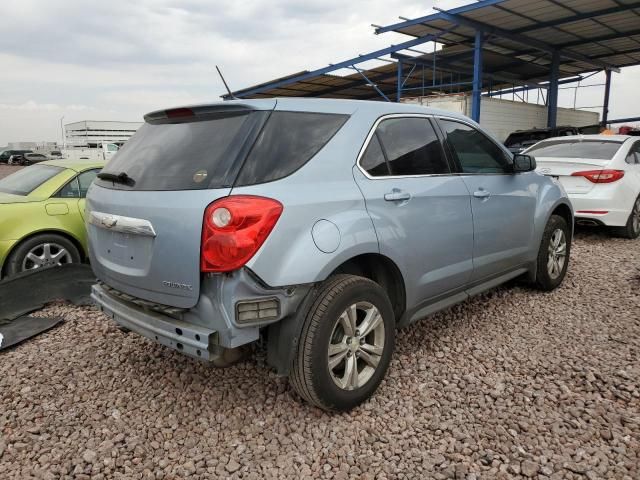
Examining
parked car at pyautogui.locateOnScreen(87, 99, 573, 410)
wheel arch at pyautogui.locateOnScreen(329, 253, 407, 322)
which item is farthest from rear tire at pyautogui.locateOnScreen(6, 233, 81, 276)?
wheel arch at pyautogui.locateOnScreen(329, 253, 407, 322)

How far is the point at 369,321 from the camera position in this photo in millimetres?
2762

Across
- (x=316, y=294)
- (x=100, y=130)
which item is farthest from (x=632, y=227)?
(x=100, y=130)

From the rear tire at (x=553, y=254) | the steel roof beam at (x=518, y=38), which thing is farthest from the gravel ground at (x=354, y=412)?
the steel roof beam at (x=518, y=38)

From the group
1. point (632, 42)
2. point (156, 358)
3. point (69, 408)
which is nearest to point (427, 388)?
point (156, 358)

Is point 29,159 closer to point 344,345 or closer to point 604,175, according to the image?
point 604,175

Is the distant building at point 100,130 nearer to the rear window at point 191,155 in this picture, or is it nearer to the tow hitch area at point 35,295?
the tow hitch area at point 35,295

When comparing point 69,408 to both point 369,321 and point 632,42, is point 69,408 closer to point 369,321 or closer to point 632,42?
point 369,321

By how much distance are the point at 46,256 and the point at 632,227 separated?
741 centimetres

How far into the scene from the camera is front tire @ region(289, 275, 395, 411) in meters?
2.48

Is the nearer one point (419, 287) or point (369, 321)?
point (369, 321)

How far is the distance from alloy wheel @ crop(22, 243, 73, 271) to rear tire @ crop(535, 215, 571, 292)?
4.60 metres

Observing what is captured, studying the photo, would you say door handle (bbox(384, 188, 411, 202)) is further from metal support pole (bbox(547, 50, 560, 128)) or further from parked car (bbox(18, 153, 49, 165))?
parked car (bbox(18, 153, 49, 165))

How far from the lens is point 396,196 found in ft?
9.53

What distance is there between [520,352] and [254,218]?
2248mm
